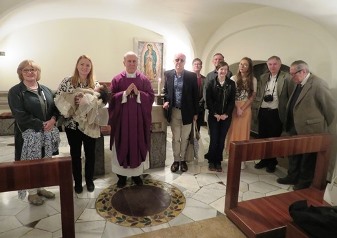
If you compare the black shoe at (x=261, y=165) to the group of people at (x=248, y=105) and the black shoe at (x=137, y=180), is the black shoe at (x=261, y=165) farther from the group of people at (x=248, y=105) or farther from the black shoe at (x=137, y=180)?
the black shoe at (x=137, y=180)

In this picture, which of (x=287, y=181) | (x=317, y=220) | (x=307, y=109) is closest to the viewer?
(x=317, y=220)

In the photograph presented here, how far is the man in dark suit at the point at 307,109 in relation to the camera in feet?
10.1

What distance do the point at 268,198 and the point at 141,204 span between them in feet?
4.30

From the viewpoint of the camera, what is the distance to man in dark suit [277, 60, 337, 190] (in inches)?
121

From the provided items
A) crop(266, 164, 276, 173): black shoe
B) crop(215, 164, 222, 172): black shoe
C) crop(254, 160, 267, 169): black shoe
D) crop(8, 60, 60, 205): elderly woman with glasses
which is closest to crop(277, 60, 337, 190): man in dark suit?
crop(266, 164, 276, 173): black shoe

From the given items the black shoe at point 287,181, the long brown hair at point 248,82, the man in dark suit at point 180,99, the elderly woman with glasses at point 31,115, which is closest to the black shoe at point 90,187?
the elderly woman with glasses at point 31,115

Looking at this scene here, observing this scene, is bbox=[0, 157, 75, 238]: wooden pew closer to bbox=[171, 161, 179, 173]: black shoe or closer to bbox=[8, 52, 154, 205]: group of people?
bbox=[8, 52, 154, 205]: group of people

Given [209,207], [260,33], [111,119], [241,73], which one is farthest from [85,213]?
[260,33]

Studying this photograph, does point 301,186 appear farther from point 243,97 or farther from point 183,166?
point 183,166

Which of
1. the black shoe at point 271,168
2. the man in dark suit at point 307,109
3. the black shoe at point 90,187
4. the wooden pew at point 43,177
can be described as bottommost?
the black shoe at point 90,187

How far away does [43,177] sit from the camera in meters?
1.74

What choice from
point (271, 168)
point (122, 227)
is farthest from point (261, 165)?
point (122, 227)

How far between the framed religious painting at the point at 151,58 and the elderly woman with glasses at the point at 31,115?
4.32m

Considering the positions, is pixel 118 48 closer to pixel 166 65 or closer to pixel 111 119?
pixel 166 65
